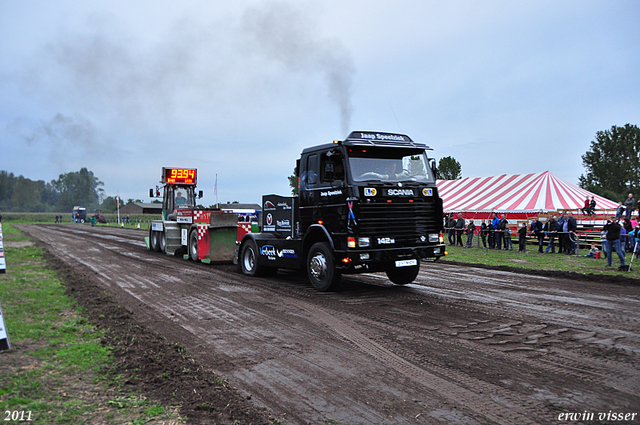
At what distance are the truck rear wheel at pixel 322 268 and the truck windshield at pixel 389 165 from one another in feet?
5.35

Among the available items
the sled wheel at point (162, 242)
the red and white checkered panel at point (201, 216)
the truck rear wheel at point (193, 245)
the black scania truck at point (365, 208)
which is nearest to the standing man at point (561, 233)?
the black scania truck at point (365, 208)

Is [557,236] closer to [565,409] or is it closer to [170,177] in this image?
[170,177]

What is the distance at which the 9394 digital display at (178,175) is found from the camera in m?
19.3

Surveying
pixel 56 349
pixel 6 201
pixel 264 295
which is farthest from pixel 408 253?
pixel 6 201

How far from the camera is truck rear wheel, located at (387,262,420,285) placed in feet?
32.7

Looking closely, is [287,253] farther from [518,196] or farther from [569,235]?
[518,196]

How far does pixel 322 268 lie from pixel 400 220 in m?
1.83

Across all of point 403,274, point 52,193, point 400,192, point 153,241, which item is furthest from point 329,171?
point 52,193

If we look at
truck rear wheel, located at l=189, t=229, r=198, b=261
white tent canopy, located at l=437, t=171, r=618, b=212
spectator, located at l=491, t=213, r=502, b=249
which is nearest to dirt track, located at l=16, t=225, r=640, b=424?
truck rear wheel, located at l=189, t=229, r=198, b=261

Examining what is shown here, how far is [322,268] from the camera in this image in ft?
30.1

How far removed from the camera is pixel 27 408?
383 cm

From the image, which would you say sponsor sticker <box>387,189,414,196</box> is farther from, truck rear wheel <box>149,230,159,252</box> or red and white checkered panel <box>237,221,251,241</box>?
truck rear wheel <box>149,230,159,252</box>

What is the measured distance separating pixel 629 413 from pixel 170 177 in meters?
18.2

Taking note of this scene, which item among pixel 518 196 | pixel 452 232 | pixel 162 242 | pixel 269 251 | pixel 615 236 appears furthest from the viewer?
pixel 518 196
